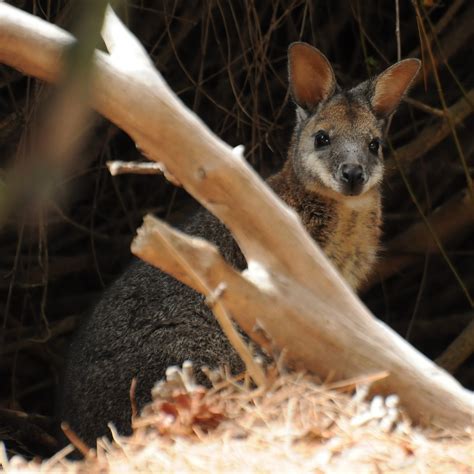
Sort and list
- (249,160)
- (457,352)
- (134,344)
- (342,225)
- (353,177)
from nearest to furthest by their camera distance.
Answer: (134,344) < (353,177) < (342,225) < (457,352) < (249,160)

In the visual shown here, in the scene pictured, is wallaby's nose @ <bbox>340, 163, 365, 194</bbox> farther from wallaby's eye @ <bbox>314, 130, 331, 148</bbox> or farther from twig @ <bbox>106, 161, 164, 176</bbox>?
twig @ <bbox>106, 161, 164, 176</bbox>

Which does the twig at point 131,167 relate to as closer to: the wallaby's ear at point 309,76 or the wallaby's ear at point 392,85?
the wallaby's ear at point 309,76

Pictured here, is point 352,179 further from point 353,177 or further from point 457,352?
point 457,352

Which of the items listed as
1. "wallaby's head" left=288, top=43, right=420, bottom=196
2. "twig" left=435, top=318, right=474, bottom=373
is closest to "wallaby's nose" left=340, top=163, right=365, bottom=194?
"wallaby's head" left=288, top=43, right=420, bottom=196

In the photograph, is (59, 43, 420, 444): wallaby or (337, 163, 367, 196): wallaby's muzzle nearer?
(59, 43, 420, 444): wallaby

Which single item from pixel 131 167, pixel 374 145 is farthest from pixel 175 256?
pixel 374 145

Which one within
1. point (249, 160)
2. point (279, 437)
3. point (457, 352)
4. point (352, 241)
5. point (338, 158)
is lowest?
point (457, 352)

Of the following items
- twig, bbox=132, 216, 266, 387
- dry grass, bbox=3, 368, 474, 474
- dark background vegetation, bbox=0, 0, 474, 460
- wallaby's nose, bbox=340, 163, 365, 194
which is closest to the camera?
dry grass, bbox=3, 368, 474, 474

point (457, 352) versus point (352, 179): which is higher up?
point (352, 179)

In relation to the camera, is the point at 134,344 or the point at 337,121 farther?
the point at 337,121

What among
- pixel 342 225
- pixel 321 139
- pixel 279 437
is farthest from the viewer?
pixel 321 139

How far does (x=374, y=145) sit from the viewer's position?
4691mm

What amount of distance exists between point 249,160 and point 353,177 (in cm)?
132

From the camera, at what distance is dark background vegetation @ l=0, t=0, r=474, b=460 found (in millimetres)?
5160
